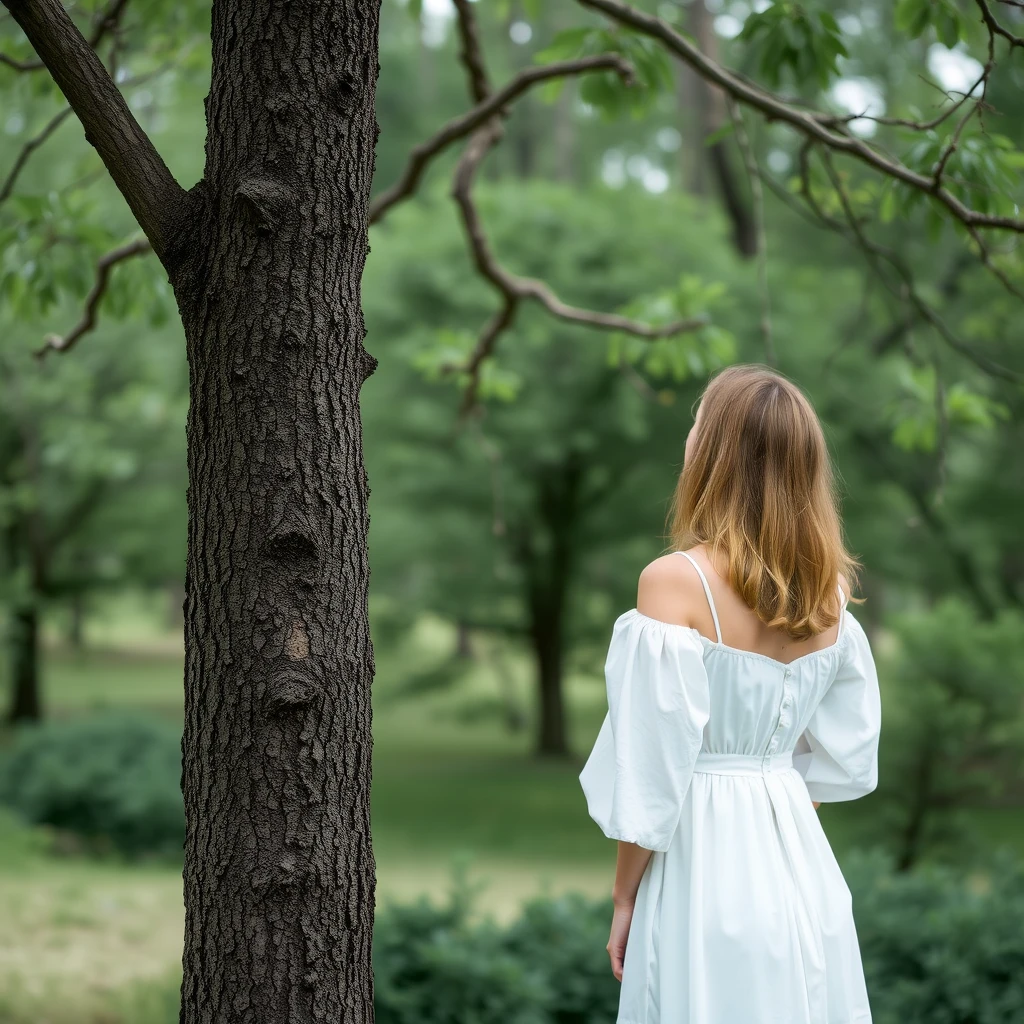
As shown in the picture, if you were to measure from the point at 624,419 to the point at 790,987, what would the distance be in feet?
32.0

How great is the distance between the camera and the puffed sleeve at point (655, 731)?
2.00 meters

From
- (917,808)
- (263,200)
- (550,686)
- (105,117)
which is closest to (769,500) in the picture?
(263,200)

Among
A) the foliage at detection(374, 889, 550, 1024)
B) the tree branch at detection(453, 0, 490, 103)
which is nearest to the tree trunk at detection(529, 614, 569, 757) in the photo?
the foliage at detection(374, 889, 550, 1024)

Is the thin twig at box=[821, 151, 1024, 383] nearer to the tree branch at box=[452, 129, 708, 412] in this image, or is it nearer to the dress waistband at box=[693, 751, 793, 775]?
the tree branch at box=[452, 129, 708, 412]

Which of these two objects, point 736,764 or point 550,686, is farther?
point 550,686

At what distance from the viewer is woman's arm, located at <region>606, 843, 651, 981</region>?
2.10m

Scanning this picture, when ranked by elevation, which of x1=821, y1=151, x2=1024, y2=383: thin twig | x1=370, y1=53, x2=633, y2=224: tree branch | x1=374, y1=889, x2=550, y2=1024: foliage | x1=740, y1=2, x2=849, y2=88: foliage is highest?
x1=370, y1=53, x2=633, y2=224: tree branch

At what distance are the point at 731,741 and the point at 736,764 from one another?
0.05m

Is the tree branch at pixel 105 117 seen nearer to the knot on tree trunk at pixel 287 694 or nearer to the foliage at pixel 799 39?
the knot on tree trunk at pixel 287 694

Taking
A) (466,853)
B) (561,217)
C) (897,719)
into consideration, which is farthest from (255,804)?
(561,217)

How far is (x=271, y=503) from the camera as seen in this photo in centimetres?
189

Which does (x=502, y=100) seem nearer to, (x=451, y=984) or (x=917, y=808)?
(x=451, y=984)

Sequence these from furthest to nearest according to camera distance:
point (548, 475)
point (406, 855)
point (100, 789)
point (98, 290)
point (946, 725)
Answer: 1. point (548, 475)
2. point (406, 855)
3. point (100, 789)
4. point (946, 725)
5. point (98, 290)

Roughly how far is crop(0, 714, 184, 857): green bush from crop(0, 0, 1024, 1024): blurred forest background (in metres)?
0.04
